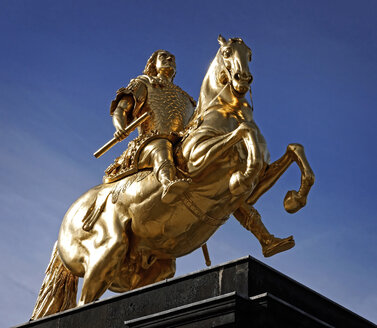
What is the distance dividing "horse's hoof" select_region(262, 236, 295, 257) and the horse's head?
136 cm

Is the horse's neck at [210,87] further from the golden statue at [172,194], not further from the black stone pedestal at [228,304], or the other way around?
the black stone pedestal at [228,304]

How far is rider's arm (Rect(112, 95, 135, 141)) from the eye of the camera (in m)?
7.32

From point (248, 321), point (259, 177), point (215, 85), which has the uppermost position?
point (215, 85)

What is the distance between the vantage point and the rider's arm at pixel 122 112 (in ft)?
24.0

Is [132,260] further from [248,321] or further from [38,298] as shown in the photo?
[248,321]

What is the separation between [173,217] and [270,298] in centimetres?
206

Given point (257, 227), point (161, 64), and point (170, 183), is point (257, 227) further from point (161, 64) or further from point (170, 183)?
point (161, 64)

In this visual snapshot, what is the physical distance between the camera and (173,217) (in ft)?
21.1

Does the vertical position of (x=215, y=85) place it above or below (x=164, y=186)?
above

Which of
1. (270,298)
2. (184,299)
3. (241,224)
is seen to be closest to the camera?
(270,298)

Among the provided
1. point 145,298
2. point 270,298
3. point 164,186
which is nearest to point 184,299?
point 145,298

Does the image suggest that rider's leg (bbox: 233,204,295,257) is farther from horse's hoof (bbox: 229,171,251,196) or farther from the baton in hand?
the baton in hand

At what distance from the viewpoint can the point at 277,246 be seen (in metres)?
6.71

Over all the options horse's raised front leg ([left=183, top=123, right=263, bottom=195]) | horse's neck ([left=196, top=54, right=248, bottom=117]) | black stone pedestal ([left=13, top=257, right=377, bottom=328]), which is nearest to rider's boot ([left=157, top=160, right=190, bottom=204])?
horse's raised front leg ([left=183, top=123, right=263, bottom=195])
